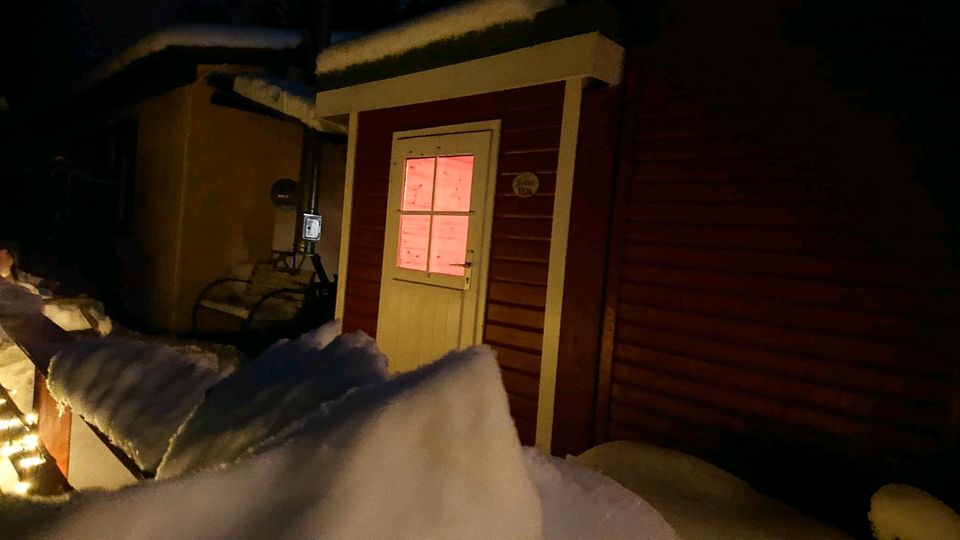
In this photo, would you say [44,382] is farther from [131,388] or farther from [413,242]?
[413,242]

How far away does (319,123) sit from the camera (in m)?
7.03

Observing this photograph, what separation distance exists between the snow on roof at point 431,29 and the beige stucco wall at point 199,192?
353 cm

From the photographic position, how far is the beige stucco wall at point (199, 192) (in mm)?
8469

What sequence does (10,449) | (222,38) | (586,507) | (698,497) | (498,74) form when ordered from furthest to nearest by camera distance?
1. (222,38)
2. (498,74)
3. (698,497)
4. (10,449)
5. (586,507)

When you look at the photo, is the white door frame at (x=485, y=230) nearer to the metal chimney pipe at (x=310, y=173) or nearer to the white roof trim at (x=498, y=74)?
the white roof trim at (x=498, y=74)

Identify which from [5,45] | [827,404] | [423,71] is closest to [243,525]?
[827,404]

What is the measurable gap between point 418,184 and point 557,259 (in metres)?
1.64

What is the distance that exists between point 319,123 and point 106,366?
18.2 feet

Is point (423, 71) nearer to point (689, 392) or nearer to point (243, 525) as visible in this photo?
point (689, 392)

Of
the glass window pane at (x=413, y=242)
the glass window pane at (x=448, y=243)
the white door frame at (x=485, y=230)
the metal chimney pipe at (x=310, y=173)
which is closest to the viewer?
the white door frame at (x=485, y=230)

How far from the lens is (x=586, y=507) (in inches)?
50.6

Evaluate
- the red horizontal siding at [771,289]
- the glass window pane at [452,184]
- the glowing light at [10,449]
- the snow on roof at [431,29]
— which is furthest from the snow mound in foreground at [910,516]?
the glass window pane at [452,184]

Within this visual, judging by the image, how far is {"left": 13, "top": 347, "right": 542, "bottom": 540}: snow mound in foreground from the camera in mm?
821

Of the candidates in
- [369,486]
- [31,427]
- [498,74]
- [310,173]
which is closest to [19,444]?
[31,427]
